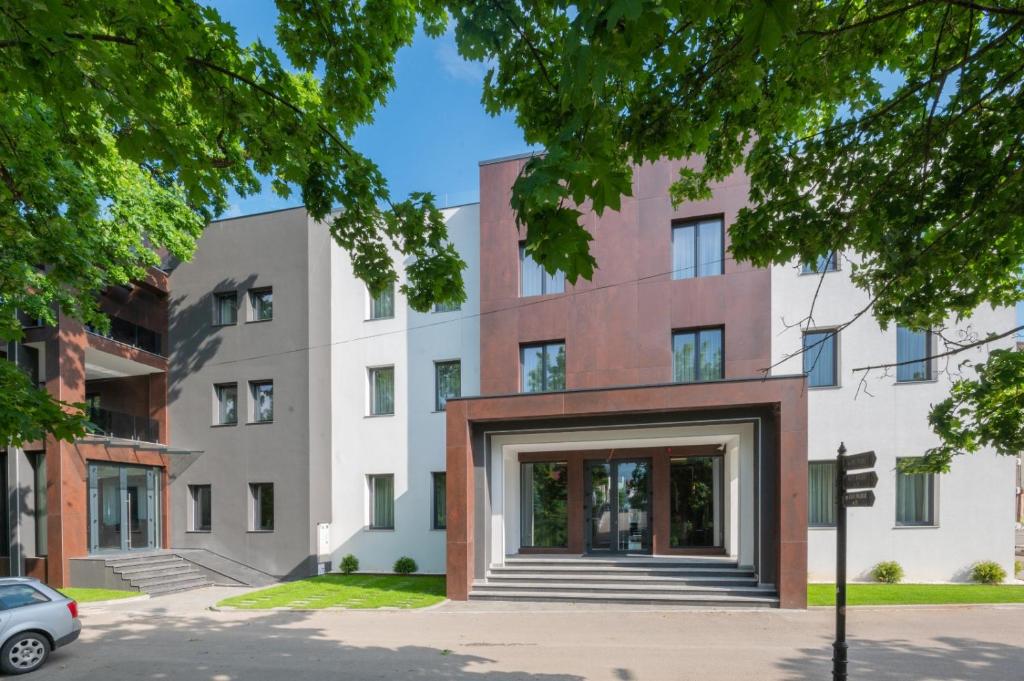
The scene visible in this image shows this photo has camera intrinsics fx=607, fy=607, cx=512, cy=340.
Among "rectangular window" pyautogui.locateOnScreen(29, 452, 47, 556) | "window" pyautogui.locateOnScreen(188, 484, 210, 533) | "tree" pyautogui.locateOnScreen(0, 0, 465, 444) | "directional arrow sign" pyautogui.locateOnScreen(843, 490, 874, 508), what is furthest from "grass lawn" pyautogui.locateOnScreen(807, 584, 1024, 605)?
"rectangular window" pyautogui.locateOnScreen(29, 452, 47, 556)

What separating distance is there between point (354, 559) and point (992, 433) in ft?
53.3

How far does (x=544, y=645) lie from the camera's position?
31.4 ft

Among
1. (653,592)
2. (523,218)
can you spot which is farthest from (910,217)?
(653,592)

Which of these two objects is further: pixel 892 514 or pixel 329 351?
pixel 329 351

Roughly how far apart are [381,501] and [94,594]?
24.5ft

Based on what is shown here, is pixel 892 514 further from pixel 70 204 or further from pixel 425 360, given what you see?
pixel 70 204

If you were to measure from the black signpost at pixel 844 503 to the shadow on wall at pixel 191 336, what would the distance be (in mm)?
18443

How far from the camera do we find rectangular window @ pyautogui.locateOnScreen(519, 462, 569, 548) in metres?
16.7

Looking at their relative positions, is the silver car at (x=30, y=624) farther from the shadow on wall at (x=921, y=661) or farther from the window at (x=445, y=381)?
the shadow on wall at (x=921, y=661)

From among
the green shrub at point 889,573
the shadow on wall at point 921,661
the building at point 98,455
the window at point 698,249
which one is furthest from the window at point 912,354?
the building at point 98,455

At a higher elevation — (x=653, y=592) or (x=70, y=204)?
(x=70, y=204)

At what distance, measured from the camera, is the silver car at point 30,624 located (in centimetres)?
875

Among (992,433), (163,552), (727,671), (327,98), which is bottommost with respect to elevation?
(163,552)

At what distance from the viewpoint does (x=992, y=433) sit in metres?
6.12
